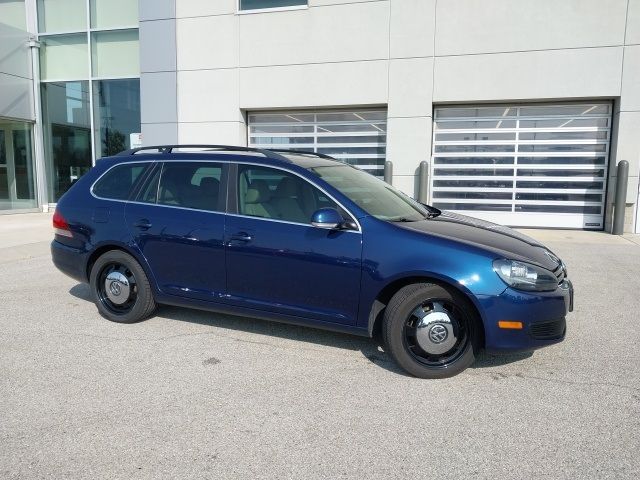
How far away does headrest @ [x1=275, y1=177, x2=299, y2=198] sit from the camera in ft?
14.0

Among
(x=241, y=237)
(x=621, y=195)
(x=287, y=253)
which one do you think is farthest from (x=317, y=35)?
(x=287, y=253)

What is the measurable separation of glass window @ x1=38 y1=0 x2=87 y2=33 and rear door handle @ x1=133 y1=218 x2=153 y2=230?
12707 millimetres

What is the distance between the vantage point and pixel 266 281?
421cm

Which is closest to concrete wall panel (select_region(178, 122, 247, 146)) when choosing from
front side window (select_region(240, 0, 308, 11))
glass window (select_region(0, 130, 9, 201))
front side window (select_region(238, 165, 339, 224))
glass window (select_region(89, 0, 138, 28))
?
front side window (select_region(240, 0, 308, 11))

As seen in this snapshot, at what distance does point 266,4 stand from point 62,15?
658 cm

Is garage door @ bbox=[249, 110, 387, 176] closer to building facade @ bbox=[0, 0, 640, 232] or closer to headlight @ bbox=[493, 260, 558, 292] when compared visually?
building facade @ bbox=[0, 0, 640, 232]

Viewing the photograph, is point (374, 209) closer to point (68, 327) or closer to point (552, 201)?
point (68, 327)

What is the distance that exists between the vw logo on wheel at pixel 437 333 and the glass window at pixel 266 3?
36.1 ft

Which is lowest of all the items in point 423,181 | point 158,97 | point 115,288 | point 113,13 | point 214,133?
point 115,288

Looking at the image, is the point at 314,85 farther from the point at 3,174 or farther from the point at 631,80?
the point at 3,174

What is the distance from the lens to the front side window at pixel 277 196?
416 centimetres

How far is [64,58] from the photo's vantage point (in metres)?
15.2

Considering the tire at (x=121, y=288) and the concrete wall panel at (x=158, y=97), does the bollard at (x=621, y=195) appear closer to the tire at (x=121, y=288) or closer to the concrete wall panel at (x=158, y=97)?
the tire at (x=121, y=288)

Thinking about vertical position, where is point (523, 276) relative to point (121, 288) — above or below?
above
